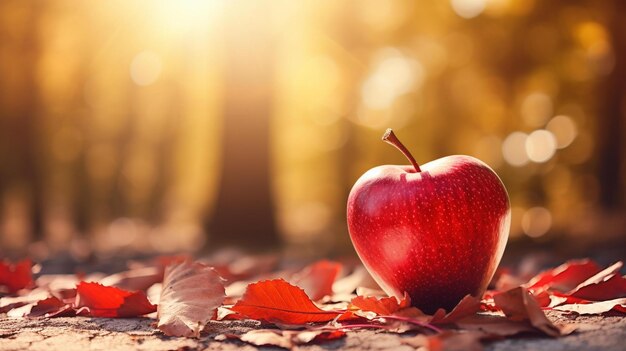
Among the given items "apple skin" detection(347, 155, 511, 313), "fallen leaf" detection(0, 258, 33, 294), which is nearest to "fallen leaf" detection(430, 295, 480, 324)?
"apple skin" detection(347, 155, 511, 313)

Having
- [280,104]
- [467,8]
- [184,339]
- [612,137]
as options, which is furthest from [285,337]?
[280,104]

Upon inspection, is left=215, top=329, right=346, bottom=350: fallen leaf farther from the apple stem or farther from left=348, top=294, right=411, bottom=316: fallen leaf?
the apple stem

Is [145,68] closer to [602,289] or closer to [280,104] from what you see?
[280,104]

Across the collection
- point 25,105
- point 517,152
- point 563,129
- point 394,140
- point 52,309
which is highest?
point 25,105

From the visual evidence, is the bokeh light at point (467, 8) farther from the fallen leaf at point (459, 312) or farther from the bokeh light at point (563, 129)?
the fallen leaf at point (459, 312)

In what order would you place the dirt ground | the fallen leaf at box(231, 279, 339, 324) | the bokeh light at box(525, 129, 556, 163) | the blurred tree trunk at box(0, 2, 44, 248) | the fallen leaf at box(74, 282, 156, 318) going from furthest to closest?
the bokeh light at box(525, 129, 556, 163) < the blurred tree trunk at box(0, 2, 44, 248) < the fallen leaf at box(74, 282, 156, 318) < the fallen leaf at box(231, 279, 339, 324) < the dirt ground

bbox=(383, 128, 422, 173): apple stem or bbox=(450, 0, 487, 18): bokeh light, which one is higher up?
bbox=(450, 0, 487, 18): bokeh light

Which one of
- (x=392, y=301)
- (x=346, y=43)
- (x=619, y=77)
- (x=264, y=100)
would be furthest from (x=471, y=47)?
(x=392, y=301)

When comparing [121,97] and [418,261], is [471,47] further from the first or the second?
[418,261]
